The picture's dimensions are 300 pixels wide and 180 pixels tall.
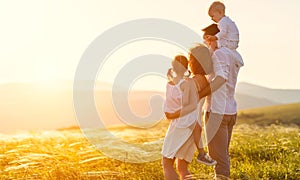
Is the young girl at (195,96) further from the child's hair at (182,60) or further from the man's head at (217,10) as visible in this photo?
the man's head at (217,10)

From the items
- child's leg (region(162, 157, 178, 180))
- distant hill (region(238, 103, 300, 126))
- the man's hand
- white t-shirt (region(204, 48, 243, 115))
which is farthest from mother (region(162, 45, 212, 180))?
distant hill (region(238, 103, 300, 126))

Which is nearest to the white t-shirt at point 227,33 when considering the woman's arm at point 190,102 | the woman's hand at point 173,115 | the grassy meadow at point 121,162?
the woman's arm at point 190,102

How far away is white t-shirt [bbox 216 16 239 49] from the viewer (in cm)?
630

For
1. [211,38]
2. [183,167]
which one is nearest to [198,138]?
[183,167]

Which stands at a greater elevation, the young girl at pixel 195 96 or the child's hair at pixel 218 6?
the child's hair at pixel 218 6

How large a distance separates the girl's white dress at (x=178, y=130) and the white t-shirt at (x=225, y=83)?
19 centimetres

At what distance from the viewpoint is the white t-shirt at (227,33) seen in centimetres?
630

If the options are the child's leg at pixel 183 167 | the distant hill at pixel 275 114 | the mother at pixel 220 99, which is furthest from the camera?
the distant hill at pixel 275 114

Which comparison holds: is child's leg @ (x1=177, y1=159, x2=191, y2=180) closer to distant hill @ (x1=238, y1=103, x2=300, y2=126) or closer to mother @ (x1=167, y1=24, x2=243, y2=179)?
mother @ (x1=167, y1=24, x2=243, y2=179)

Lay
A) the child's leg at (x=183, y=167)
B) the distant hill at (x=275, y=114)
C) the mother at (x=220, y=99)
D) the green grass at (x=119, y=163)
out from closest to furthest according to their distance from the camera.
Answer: the mother at (x=220, y=99), the child's leg at (x=183, y=167), the green grass at (x=119, y=163), the distant hill at (x=275, y=114)

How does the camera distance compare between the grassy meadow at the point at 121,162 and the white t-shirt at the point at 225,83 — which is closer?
the white t-shirt at the point at 225,83

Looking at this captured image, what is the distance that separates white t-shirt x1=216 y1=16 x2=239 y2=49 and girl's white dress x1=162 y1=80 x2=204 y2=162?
0.74 metres

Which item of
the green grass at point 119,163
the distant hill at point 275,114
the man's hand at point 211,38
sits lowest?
the distant hill at point 275,114

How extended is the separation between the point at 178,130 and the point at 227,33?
129 cm
